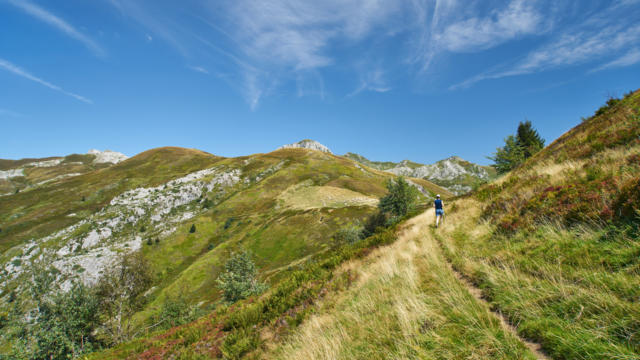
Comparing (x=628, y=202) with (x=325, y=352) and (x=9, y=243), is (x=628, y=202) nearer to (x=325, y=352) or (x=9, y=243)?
(x=325, y=352)

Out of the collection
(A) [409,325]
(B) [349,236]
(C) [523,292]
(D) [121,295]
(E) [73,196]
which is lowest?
(D) [121,295]

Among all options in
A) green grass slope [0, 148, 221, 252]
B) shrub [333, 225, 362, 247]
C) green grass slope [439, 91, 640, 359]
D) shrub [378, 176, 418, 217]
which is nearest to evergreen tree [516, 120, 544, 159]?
shrub [378, 176, 418, 217]

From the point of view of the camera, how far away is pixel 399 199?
193ft

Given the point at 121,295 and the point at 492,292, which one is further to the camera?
the point at 121,295

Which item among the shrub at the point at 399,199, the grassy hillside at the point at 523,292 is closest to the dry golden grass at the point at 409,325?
the grassy hillside at the point at 523,292

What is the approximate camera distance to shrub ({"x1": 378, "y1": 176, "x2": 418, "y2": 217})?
57.6m

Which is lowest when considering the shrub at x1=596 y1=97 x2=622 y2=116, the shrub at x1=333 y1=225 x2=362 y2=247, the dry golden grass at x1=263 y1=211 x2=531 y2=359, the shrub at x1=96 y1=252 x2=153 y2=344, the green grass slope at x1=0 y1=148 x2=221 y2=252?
the shrub at x1=96 y1=252 x2=153 y2=344

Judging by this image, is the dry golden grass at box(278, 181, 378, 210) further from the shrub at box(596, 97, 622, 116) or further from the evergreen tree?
the shrub at box(596, 97, 622, 116)

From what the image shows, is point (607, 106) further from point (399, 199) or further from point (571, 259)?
point (399, 199)

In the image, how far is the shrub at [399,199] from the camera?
2266 inches

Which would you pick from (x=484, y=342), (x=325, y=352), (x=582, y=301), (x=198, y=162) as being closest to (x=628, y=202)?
(x=582, y=301)

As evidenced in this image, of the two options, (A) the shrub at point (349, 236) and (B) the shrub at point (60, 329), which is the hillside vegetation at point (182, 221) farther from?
(B) the shrub at point (60, 329)

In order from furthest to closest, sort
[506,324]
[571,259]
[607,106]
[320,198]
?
[320,198] < [607,106] < [571,259] < [506,324]

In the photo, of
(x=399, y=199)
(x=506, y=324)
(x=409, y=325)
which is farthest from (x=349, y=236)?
(x=506, y=324)
